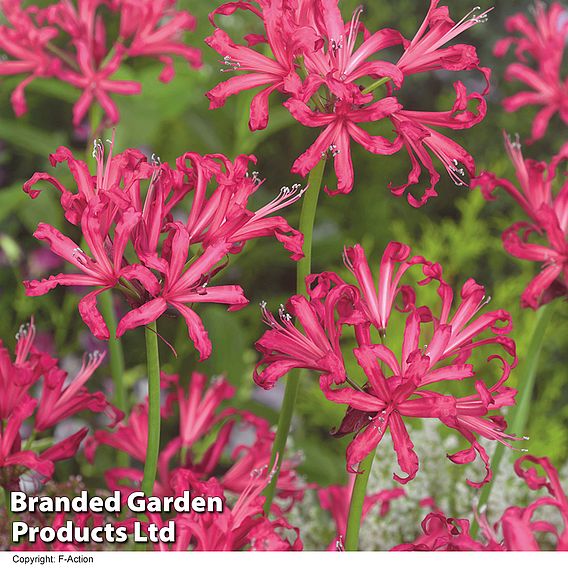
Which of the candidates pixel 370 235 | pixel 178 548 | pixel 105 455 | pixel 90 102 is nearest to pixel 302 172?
pixel 178 548

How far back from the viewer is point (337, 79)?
30 centimetres

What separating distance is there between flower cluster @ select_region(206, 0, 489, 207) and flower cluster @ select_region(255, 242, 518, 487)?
4cm

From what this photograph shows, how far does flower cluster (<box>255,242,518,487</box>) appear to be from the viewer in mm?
295

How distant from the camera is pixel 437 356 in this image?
31 centimetres

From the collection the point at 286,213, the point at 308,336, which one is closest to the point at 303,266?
the point at 308,336

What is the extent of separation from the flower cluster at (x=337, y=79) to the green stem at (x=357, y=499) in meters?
0.10

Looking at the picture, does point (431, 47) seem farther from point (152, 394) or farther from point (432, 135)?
point (152, 394)

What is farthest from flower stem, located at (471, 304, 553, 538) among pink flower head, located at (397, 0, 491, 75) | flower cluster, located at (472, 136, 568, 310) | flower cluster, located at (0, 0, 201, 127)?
flower cluster, located at (0, 0, 201, 127)

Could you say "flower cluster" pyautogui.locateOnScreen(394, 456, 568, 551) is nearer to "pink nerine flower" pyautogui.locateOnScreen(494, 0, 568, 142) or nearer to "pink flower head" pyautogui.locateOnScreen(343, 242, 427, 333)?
"pink flower head" pyautogui.locateOnScreen(343, 242, 427, 333)

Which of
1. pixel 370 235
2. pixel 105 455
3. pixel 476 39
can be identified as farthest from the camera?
pixel 476 39

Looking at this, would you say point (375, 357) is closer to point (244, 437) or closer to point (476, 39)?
point (244, 437)

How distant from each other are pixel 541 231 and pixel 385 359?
12cm

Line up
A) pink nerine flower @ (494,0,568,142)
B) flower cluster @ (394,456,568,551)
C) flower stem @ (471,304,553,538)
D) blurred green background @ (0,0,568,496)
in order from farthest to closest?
blurred green background @ (0,0,568,496)
pink nerine flower @ (494,0,568,142)
flower stem @ (471,304,553,538)
flower cluster @ (394,456,568,551)

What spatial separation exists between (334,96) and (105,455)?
43 cm
